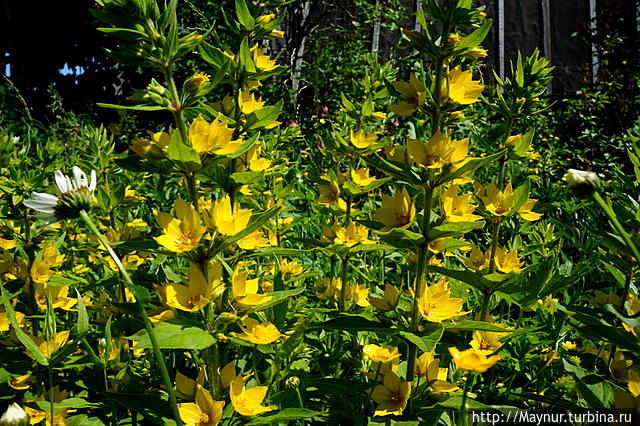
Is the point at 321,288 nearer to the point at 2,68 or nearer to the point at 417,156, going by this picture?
the point at 417,156

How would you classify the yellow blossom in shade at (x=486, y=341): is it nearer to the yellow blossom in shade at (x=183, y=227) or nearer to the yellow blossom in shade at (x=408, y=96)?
the yellow blossom in shade at (x=408, y=96)

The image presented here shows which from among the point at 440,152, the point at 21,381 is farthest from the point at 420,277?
the point at 21,381

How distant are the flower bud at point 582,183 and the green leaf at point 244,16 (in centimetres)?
88

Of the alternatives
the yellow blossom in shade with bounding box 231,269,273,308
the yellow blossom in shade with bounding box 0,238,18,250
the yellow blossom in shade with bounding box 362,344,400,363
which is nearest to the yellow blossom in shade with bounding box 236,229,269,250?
the yellow blossom in shade with bounding box 231,269,273,308

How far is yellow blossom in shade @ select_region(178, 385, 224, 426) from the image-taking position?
968 mm

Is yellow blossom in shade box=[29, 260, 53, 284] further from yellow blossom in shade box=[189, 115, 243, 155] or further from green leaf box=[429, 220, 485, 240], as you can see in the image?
green leaf box=[429, 220, 485, 240]

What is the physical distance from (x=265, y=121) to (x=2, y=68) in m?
8.62

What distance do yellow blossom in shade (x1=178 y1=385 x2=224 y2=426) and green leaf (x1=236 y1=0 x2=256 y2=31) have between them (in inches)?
35.7

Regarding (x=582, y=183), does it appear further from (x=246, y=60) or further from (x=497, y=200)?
(x=246, y=60)

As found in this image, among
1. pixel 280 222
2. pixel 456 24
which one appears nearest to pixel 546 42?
pixel 280 222

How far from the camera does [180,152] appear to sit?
94cm

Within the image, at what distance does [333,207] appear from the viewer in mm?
1771

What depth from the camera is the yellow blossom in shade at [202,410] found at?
3.18ft

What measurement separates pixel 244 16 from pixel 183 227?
627 mm
